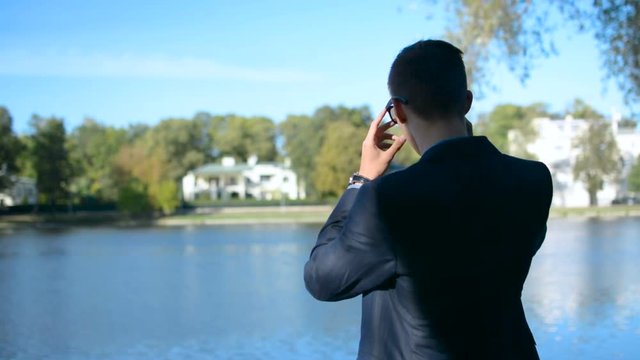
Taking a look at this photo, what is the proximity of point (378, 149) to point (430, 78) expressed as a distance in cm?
23

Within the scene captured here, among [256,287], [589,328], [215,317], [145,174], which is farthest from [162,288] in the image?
[145,174]

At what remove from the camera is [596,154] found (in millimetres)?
66875

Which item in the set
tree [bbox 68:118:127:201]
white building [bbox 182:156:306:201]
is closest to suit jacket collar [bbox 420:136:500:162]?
tree [bbox 68:118:127:201]

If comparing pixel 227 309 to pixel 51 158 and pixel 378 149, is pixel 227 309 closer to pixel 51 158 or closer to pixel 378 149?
pixel 378 149

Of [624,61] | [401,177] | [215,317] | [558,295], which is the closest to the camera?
[401,177]

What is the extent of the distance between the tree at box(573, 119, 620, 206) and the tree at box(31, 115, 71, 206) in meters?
44.5

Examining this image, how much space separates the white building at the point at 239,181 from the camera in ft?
303

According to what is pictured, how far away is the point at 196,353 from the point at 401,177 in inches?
331

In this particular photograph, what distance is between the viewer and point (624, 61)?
952cm

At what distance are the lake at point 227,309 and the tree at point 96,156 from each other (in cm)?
5254

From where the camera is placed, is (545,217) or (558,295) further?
(558,295)

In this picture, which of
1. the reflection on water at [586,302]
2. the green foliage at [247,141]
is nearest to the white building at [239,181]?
the green foliage at [247,141]

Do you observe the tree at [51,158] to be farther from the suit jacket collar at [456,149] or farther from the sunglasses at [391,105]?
the suit jacket collar at [456,149]

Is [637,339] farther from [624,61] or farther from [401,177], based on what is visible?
[401,177]
